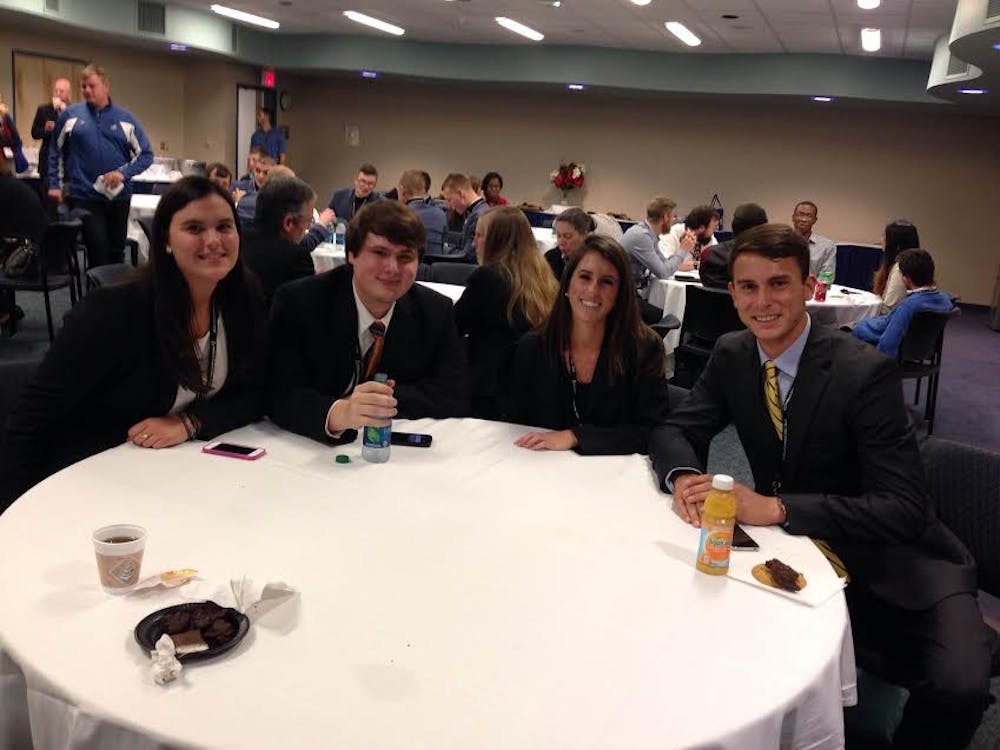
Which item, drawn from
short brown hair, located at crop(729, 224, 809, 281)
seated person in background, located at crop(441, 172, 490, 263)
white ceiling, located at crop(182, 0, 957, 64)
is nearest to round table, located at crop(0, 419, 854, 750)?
short brown hair, located at crop(729, 224, 809, 281)

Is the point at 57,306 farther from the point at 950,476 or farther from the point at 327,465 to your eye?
the point at 950,476

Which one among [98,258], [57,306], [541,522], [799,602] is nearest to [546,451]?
[541,522]

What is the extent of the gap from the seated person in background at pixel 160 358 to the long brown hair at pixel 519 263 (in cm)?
159

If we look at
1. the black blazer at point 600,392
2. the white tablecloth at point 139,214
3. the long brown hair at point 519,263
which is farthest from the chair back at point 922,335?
the white tablecloth at point 139,214

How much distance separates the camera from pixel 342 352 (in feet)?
7.83

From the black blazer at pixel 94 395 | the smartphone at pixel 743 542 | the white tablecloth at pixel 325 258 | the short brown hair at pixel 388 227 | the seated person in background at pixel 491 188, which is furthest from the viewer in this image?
the seated person in background at pixel 491 188

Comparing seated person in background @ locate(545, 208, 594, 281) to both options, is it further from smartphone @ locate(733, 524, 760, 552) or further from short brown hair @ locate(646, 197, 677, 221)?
smartphone @ locate(733, 524, 760, 552)

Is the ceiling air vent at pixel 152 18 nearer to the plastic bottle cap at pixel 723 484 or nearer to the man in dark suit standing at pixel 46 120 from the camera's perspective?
the man in dark suit standing at pixel 46 120

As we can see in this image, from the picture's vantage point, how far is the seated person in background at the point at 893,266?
223 inches

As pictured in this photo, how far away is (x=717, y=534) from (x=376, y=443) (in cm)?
86

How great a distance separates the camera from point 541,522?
5.82 feet

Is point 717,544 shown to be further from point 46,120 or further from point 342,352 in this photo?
point 46,120

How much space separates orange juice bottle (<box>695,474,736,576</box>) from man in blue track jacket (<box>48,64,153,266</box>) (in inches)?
244

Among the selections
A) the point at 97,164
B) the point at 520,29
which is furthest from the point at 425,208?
the point at 520,29
